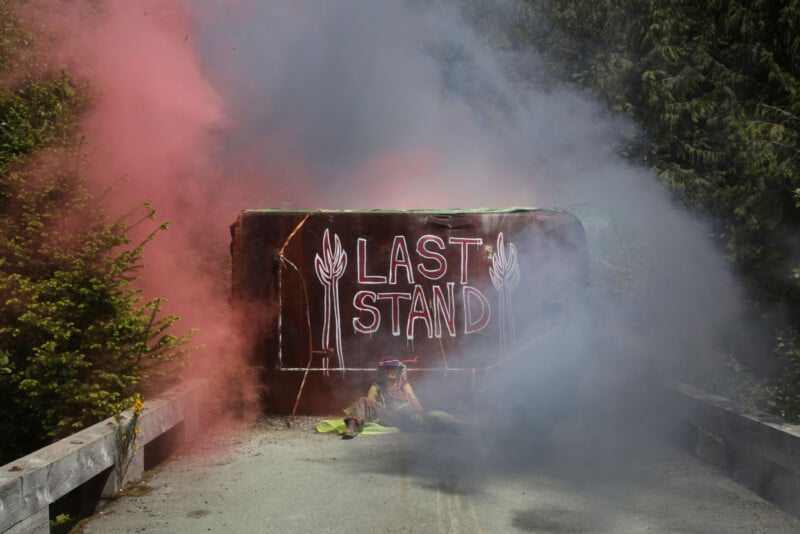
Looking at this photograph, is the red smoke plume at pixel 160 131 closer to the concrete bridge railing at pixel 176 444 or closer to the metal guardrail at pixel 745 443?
the concrete bridge railing at pixel 176 444

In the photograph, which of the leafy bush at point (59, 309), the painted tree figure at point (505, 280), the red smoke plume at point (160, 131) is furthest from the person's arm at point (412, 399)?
the leafy bush at point (59, 309)

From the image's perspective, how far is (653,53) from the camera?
1048 centimetres

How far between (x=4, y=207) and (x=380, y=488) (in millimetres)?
3899

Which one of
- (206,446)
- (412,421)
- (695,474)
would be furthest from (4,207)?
(695,474)

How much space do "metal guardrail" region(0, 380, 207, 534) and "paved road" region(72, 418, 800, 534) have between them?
21 centimetres

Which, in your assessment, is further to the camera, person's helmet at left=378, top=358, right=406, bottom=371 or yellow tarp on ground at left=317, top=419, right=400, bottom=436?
person's helmet at left=378, top=358, right=406, bottom=371

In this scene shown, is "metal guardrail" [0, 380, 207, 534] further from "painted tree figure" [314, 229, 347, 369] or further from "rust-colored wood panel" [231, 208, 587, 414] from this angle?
"painted tree figure" [314, 229, 347, 369]

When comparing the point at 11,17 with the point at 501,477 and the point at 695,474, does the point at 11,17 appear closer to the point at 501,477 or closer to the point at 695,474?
the point at 501,477

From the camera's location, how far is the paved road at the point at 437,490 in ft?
15.6

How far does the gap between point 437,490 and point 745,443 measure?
244cm

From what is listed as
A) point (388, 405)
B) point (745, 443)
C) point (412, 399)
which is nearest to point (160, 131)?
point (388, 405)

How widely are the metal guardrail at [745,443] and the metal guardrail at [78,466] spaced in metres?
4.67

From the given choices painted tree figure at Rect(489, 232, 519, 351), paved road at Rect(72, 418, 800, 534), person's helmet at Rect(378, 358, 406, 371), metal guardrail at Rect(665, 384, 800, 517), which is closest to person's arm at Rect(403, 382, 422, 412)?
person's helmet at Rect(378, 358, 406, 371)

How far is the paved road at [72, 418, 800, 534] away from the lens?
476 centimetres
